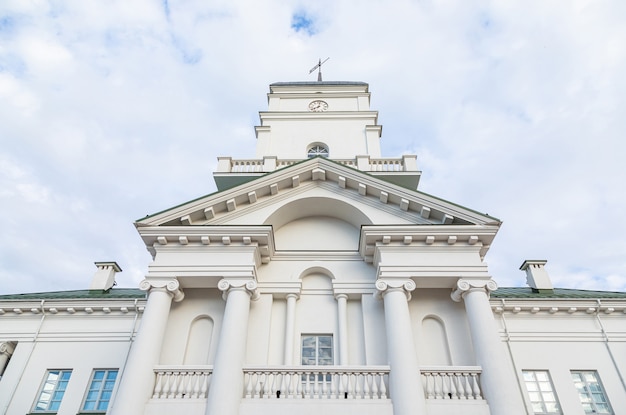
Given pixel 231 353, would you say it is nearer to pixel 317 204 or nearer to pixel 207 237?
pixel 207 237

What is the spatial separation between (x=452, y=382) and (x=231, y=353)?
6.41 metres

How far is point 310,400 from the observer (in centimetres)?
1142

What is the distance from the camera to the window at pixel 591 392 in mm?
A: 14141

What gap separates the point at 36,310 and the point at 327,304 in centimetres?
1214

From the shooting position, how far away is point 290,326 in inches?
545

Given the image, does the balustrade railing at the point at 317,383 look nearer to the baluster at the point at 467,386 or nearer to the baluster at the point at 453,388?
the baluster at the point at 453,388

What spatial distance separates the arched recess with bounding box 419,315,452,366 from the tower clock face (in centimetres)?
1576

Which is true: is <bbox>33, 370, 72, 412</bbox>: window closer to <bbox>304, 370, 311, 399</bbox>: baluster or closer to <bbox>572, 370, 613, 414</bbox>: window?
<bbox>304, 370, 311, 399</bbox>: baluster

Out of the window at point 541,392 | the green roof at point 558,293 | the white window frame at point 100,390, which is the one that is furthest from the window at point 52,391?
the green roof at point 558,293

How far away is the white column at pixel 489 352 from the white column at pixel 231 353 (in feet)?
22.6

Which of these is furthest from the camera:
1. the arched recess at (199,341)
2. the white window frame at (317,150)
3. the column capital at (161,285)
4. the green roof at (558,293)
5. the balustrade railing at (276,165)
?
the white window frame at (317,150)

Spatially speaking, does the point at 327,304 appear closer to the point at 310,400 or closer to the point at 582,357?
the point at 310,400

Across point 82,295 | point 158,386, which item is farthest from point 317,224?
point 82,295

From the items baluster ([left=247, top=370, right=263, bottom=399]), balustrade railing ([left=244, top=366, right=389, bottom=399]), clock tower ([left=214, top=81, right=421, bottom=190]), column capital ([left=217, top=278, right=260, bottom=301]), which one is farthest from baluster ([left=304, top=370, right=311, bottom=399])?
clock tower ([left=214, top=81, right=421, bottom=190])
